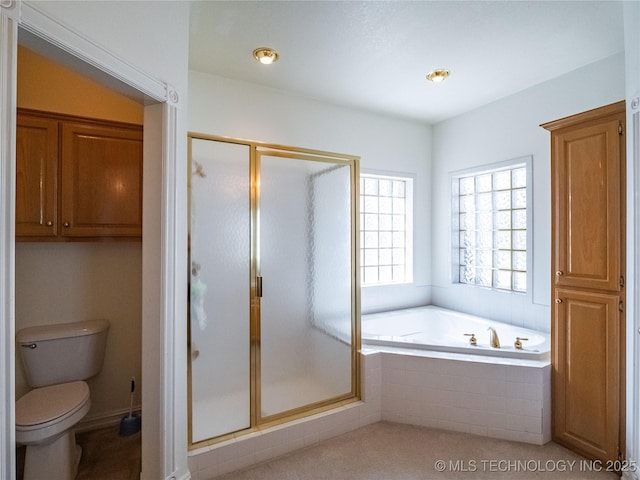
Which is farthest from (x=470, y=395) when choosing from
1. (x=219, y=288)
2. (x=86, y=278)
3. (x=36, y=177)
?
(x=36, y=177)

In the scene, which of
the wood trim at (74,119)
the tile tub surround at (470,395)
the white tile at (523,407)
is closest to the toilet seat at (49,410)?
the wood trim at (74,119)

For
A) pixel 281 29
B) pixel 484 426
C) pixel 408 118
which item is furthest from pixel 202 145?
pixel 484 426

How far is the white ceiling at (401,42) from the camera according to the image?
1756 millimetres

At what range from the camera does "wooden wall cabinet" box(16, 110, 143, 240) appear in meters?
1.90

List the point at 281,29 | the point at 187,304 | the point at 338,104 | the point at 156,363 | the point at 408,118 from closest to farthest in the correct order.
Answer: the point at 156,363 < the point at 187,304 < the point at 281,29 < the point at 338,104 < the point at 408,118

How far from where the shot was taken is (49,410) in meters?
1.69

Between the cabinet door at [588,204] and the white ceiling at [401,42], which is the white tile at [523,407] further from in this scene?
the white ceiling at [401,42]

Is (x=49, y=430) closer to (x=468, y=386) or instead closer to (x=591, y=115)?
(x=468, y=386)

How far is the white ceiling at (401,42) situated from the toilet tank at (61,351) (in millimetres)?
1999

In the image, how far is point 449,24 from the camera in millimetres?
1866

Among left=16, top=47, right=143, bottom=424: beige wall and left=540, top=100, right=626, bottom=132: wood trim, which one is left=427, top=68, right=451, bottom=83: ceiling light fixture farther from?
left=16, top=47, right=143, bottom=424: beige wall

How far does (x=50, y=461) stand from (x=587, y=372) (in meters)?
3.05

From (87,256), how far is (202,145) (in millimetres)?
1244

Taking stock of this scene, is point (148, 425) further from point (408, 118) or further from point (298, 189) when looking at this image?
point (408, 118)
